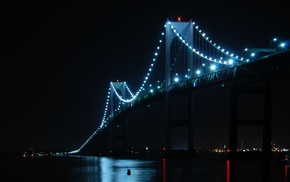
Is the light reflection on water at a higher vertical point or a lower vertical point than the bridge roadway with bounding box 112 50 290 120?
lower

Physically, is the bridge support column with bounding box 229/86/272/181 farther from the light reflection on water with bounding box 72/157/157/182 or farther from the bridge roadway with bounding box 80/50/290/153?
the light reflection on water with bounding box 72/157/157/182

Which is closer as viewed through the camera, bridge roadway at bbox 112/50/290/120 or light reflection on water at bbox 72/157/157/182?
light reflection on water at bbox 72/157/157/182

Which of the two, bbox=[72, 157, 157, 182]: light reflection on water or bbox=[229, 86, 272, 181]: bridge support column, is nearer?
bbox=[72, 157, 157, 182]: light reflection on water

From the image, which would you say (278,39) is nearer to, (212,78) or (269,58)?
(269,58)

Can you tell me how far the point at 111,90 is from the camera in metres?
115

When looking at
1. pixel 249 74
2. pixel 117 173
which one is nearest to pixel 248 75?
pixel 249 74

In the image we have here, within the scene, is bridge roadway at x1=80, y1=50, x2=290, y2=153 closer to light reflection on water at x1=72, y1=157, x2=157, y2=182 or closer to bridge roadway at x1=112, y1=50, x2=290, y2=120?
bridge roadway at x1=112, y1=50, x2=290, y2=120

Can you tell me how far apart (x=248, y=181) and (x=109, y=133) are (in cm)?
7399

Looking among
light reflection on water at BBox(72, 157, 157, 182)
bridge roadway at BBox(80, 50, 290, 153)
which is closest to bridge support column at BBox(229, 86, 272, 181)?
bridge roadway at BBox(80, 50, 290, 153)

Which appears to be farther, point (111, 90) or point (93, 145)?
point (93, 145)

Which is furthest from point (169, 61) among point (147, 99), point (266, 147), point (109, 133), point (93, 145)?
point (93, 145)

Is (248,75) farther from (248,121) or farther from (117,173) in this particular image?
(117,173)

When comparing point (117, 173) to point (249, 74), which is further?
point (249, 74)

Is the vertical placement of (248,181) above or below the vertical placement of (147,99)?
below
